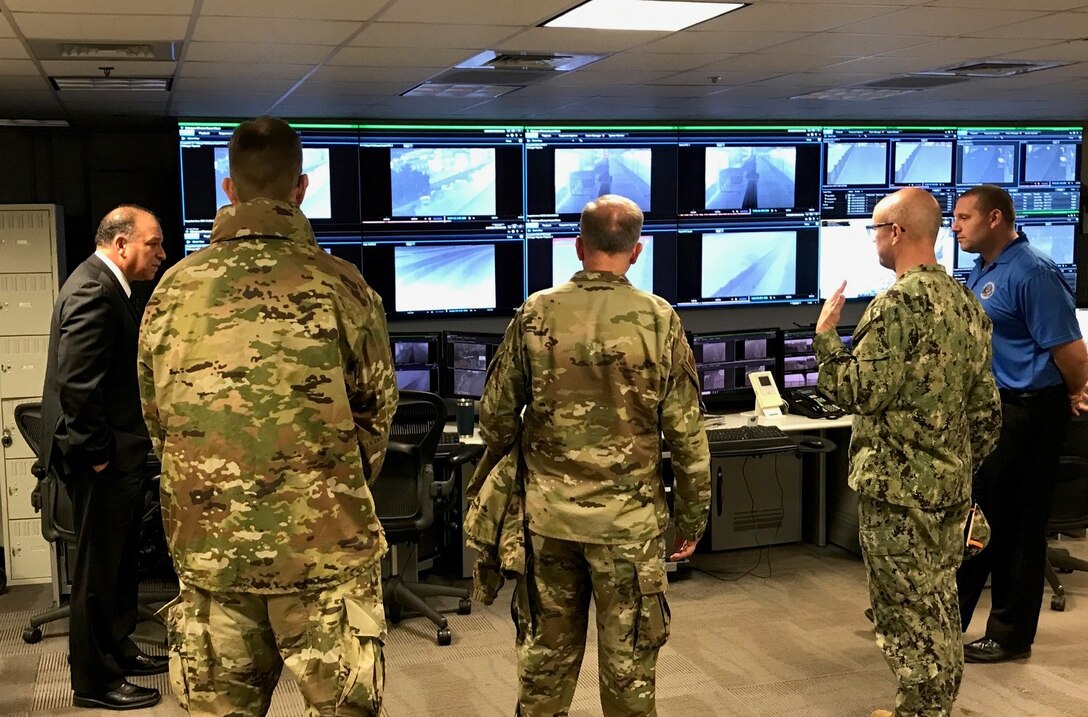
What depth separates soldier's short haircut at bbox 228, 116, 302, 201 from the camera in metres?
1.99

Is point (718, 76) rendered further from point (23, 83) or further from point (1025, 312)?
point (23, 83)

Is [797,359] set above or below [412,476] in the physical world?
above

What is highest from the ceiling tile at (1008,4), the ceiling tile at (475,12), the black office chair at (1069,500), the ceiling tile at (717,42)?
the ceiling tile at (717,42)


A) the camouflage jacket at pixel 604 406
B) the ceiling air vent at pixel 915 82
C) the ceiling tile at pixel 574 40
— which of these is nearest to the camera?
the camouflage jacket at pixel 604 406

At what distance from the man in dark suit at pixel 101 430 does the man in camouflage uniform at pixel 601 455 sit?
1404 mm

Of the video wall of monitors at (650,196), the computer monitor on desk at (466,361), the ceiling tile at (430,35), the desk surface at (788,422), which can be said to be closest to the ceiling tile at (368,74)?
the ceiling tile at (430,35)

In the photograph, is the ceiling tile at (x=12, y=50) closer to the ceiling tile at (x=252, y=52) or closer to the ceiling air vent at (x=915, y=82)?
the ceiling tile at (x=252, y=52)

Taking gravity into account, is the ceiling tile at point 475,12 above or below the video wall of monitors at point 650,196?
above

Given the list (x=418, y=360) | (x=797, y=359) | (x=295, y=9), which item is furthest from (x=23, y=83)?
(x=797, y=359)

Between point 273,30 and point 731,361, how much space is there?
2.99 m

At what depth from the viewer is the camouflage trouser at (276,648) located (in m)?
1.94

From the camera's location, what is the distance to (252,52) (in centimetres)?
335

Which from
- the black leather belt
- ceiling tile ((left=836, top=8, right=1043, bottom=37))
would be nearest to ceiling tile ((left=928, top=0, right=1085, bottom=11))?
ceiling tile ((left=836, top=8, right=1043, bottom=37))

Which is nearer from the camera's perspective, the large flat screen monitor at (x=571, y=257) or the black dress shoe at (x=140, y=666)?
the black dress shoe at (x=140, y=666)
